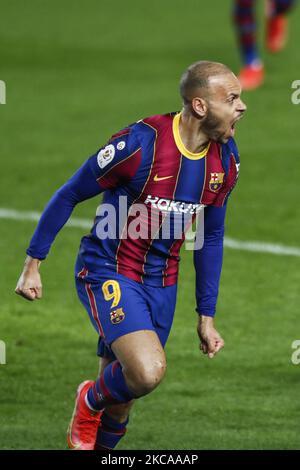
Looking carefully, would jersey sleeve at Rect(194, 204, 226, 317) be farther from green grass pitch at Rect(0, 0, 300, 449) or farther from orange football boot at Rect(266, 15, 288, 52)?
orange football boot at Rect(266, 15, 288, 52)

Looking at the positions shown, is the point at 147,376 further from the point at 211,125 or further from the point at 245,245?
the point at 245,245

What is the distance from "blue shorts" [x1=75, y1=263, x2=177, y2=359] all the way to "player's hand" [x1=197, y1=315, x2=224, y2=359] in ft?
0.60

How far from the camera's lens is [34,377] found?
9.51m

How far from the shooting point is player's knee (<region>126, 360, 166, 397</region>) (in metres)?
7.32

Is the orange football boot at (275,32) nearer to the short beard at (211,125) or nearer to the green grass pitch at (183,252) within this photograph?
the green grass pitch at (183,252)

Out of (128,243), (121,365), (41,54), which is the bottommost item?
(41,54)

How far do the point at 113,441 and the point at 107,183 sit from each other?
148 centimetres

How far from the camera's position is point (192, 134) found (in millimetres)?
7539

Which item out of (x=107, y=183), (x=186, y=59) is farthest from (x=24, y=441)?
(x=186, y=59)

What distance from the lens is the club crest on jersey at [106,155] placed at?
7.47m

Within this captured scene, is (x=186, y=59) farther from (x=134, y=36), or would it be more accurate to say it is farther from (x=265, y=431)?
(x=265, y=431)
